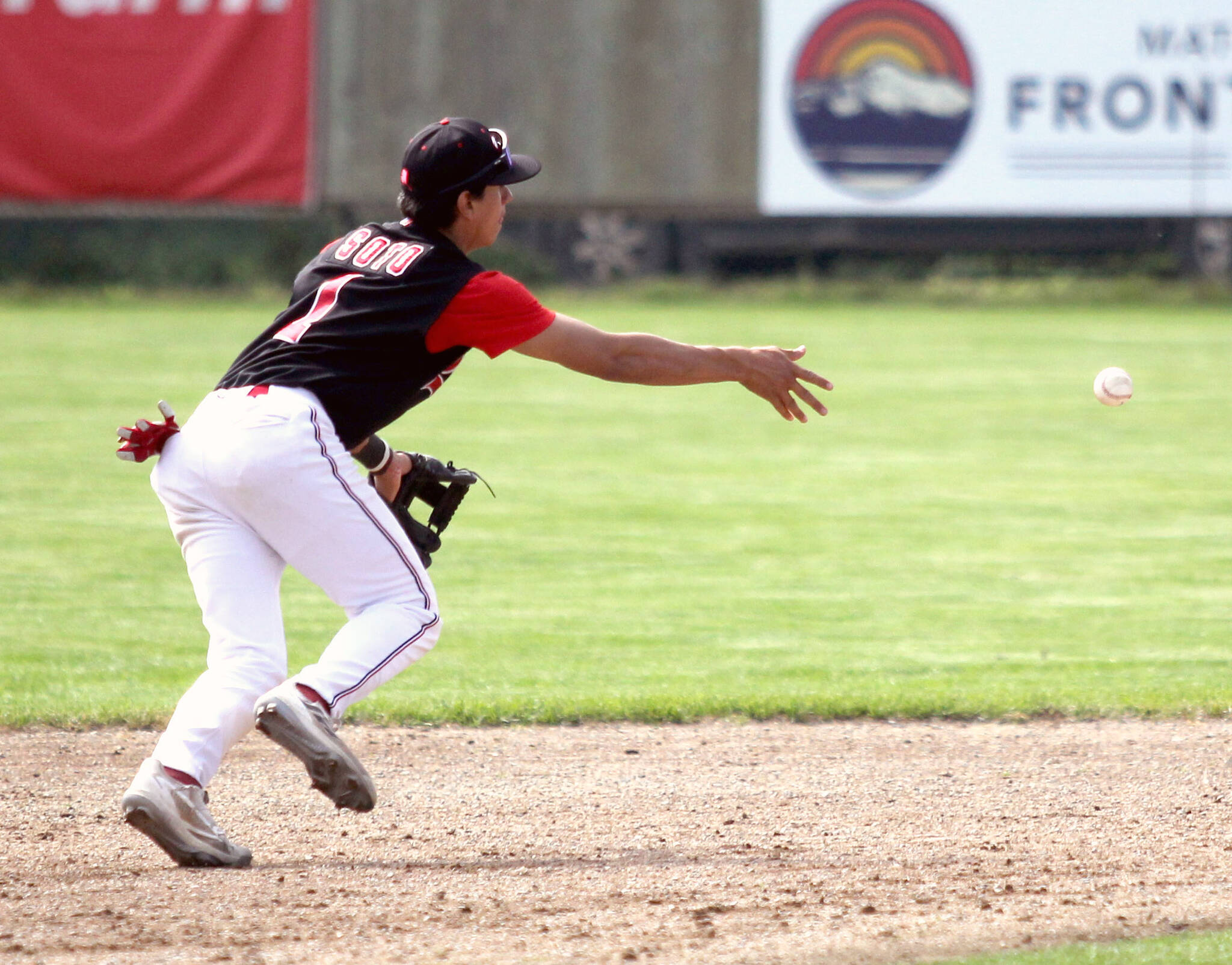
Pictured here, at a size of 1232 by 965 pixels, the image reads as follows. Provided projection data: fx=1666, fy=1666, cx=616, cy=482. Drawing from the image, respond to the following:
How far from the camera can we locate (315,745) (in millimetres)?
3984

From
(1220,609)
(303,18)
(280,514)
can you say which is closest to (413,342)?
(280,514)

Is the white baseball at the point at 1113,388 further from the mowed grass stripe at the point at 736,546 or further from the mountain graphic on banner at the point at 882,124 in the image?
the mountain graphic on banner at the point at 882,124

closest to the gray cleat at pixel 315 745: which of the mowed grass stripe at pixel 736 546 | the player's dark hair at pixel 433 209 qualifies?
the player's dark hair at pixel 433 209

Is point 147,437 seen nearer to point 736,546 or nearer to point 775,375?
point 775,375

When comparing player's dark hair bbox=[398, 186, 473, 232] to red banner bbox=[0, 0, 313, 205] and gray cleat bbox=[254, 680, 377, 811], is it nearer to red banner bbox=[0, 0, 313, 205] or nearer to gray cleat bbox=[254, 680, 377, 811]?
gray cleat bbox=[254, 680, 377, 811]

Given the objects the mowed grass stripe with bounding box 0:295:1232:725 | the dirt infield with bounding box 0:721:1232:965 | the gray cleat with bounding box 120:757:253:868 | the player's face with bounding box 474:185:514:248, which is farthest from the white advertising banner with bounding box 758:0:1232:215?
the gray cleat with bounding box 120:757:253:868

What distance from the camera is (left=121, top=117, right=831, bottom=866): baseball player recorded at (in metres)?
4.15

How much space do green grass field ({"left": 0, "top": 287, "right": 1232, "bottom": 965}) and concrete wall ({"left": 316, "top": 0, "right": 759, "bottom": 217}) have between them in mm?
4778

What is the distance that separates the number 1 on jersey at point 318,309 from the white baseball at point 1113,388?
381 centimetres

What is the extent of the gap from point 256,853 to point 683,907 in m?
1.21

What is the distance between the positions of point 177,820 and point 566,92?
2005 centimetres

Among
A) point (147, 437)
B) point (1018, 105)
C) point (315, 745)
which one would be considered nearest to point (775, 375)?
point (315, 745)

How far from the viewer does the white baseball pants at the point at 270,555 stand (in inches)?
164

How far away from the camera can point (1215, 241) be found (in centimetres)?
2412
